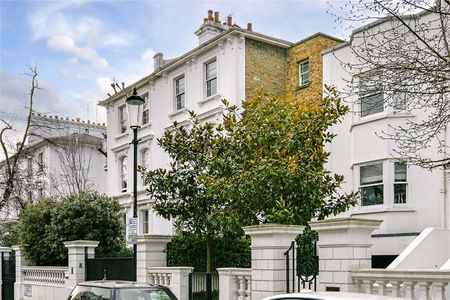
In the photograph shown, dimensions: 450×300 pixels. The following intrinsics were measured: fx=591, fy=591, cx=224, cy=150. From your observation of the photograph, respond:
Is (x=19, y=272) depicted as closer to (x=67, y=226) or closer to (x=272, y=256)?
(x=67, y=226)

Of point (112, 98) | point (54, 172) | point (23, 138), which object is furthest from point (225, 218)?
point (54, 172)

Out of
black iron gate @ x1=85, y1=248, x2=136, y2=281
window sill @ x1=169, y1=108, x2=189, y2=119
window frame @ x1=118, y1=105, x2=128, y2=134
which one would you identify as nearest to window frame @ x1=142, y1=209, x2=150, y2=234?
window frame @ x1=118, y1=105, x2=128, y2=134

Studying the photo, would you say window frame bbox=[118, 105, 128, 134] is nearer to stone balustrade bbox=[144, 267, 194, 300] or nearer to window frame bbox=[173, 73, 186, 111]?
window frame bbox=[173, 73, 186, 111]

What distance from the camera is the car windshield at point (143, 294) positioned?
396 inches

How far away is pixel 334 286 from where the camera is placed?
934 centimetres

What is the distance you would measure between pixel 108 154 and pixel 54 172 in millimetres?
7948

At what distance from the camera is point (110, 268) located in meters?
15.5

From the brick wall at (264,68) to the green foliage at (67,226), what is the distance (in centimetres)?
750

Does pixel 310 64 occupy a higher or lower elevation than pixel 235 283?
higher

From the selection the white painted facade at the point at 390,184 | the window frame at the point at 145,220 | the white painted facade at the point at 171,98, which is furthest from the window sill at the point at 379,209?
the window frame at the point at 145,220

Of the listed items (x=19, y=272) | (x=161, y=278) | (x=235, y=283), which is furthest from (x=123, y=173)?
(x=235, y=283)

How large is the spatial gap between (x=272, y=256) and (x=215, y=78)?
15.5 m

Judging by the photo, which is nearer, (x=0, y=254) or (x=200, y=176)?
(x=200, y=176)

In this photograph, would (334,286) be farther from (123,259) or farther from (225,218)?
(123,259)
